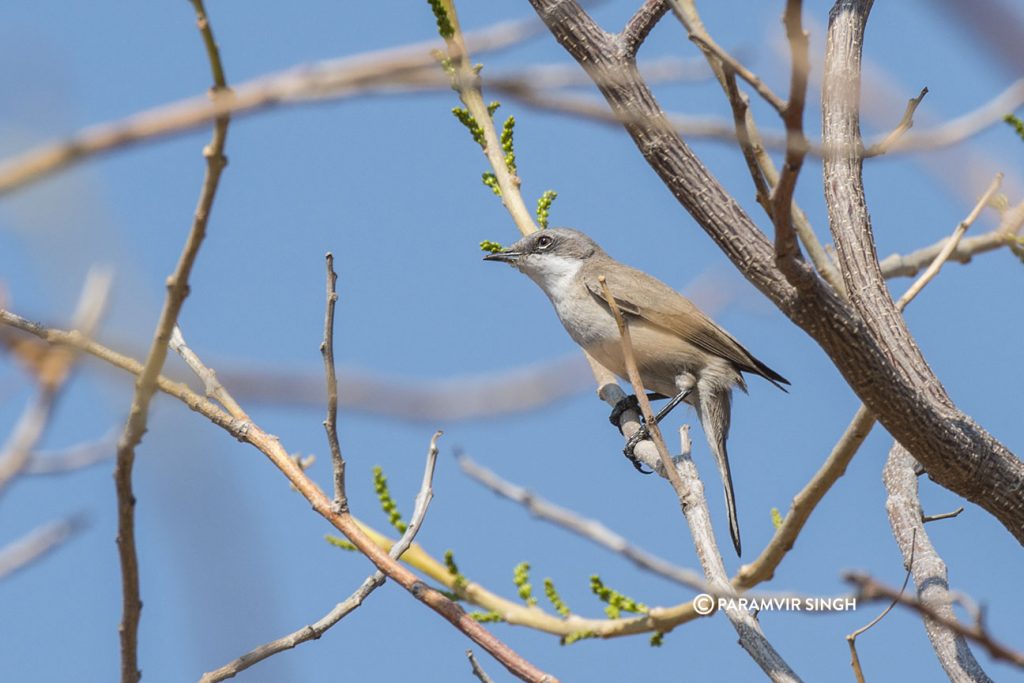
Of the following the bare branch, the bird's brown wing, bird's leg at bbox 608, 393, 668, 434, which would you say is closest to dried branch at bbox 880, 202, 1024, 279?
the bird's brown wing

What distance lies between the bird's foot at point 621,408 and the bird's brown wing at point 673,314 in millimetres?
753

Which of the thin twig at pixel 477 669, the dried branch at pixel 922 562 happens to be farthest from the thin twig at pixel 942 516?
the thin twig at pixel 477 669

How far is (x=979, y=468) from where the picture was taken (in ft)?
11.8

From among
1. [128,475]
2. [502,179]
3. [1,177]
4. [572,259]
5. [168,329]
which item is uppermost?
[572,259]

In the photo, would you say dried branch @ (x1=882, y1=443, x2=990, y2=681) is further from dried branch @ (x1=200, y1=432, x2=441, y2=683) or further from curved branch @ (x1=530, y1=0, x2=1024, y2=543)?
dried branch @ (x1=200, y1=432, x2=441, y2=683)

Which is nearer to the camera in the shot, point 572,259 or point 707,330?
point 707,330

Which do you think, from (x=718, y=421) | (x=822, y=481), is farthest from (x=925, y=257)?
(x=822, y=481)

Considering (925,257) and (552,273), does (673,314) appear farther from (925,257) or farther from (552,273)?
(925,257)

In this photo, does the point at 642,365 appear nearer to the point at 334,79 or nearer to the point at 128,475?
the point at 128,475

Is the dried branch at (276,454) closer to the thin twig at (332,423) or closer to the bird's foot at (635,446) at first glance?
the thin twig at (332,423)

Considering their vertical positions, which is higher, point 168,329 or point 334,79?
point 168,329

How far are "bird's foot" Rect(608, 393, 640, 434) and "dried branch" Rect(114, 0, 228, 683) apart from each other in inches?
157

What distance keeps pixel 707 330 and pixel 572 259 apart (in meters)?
1.18

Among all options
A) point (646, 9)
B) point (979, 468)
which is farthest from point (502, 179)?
point (979, 468)
